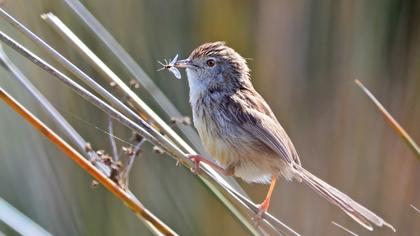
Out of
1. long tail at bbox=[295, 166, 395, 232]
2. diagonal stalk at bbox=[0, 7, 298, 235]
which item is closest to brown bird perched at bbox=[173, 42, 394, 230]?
long tail at bbox=[295, 166, 395, 232]

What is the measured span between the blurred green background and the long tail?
53 centimetres

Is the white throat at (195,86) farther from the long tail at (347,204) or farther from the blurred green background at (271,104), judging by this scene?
the long tail at (347,204)

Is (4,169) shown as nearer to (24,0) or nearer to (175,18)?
(24,0)

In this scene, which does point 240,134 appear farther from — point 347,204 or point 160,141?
point 160,141

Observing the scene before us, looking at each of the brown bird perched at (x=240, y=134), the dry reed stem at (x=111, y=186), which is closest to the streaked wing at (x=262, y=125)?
the brown bird perched at (x=240, y=134)

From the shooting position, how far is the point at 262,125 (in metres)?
3.41

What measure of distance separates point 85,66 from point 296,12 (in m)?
1.22

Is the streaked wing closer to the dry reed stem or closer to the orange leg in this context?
the orange leg

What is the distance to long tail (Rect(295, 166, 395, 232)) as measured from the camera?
102 inches

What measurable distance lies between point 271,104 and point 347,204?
1204 mm

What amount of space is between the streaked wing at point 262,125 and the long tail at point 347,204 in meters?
→ 0.15

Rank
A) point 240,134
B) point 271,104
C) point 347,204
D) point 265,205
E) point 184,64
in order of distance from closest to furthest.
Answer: point 347,204, point 265,205, point 240,134, point 184,64, point 271,104

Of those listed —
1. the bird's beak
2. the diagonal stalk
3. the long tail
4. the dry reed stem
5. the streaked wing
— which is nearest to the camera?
the dry reed stem

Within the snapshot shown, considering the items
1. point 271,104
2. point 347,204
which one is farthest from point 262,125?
point 347,204
